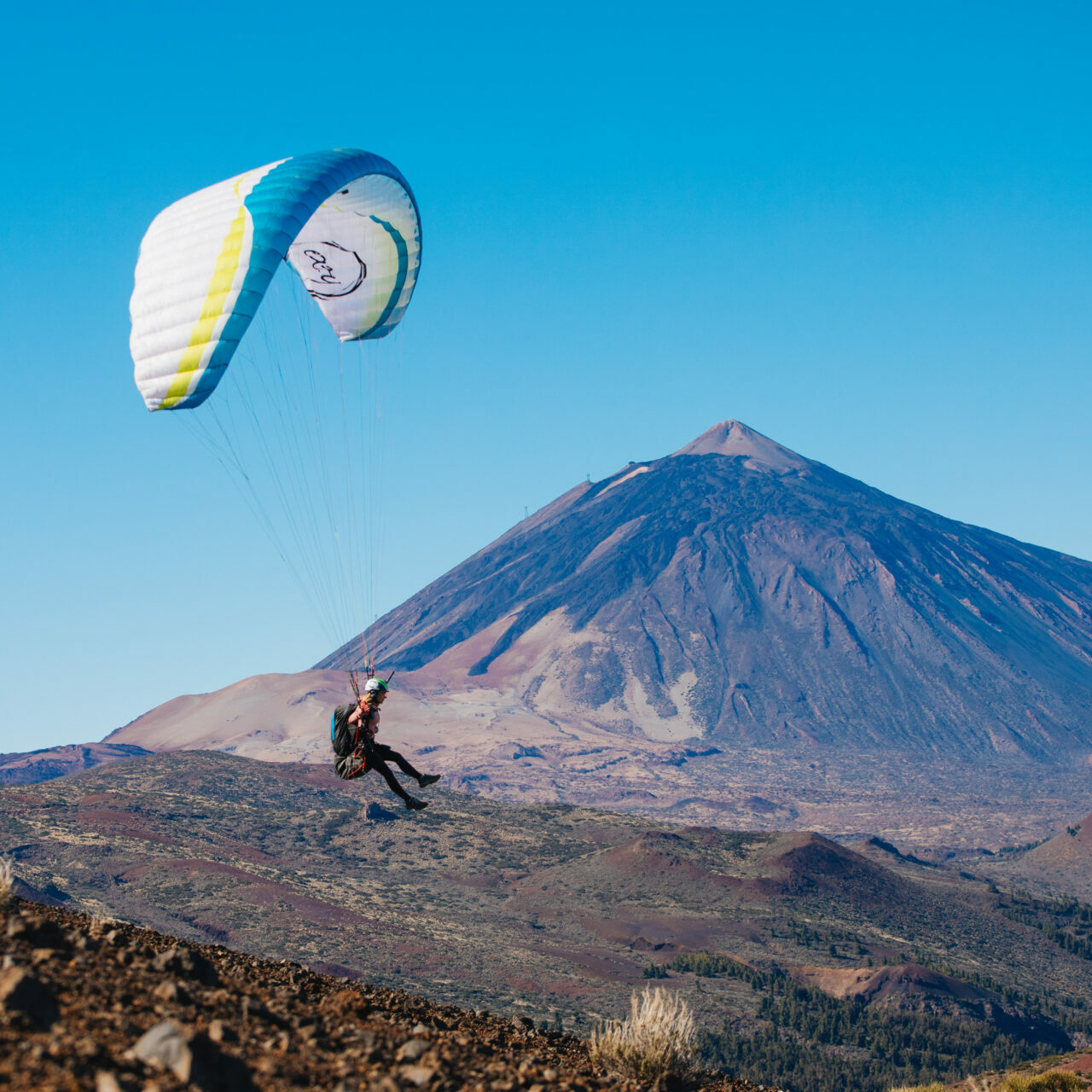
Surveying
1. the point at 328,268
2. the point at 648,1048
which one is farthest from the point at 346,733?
the point at 328,268

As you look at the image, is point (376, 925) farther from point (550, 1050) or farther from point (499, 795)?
point (499, 795)

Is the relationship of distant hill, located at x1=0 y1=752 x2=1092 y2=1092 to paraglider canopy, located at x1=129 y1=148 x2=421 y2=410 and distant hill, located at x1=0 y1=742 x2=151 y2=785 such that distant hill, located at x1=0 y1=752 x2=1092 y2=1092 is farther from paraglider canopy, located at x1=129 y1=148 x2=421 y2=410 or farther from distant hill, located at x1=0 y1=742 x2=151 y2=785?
distant hill, located at x1=0 y1=742 x2=151 y2=785

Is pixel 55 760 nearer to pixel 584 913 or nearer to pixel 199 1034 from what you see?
pixel 584 913

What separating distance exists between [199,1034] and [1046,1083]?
950cm

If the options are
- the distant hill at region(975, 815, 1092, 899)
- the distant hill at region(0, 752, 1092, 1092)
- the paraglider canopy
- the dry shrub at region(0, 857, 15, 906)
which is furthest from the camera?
the distant hill at region(975, 815, 1092, 899)

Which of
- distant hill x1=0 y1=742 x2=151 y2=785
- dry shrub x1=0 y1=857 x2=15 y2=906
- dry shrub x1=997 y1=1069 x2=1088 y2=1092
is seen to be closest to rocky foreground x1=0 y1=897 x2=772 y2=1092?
dry shrub x1=0 y1=857 x2=15 y2=906

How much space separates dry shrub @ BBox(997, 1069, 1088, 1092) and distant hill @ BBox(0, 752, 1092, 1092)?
32940 mm

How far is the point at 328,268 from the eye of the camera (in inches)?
877

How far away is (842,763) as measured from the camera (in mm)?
189000

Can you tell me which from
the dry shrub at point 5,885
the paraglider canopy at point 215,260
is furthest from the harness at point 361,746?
the paraglider canopy at point 215,260

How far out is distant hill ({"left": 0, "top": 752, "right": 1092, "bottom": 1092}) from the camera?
169 ft

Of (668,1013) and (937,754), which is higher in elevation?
(668,1013)

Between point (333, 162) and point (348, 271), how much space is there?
10.8ft

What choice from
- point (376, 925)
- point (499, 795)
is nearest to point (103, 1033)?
point (376, 925)
